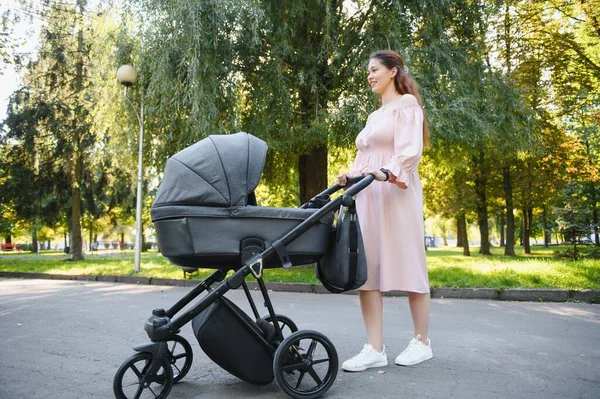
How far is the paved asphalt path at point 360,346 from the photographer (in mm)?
3102

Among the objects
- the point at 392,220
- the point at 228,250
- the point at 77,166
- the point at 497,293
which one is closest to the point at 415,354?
the point at 392,220

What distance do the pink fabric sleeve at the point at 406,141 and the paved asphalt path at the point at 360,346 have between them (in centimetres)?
139

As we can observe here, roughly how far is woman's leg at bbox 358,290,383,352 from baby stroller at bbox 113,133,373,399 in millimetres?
645

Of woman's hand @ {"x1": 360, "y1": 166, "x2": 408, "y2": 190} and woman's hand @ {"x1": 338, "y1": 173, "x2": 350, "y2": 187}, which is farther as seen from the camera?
woman's hand @ {"x1": 338, "y1": 173, "x2": 350, "y2": 187}

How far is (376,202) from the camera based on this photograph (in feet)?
11.8

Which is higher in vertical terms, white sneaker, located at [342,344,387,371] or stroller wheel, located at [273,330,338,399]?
stroller wheel, located at [273,330,338,399]

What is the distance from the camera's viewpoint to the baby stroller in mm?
2742

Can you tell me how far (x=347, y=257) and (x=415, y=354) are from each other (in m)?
1.17

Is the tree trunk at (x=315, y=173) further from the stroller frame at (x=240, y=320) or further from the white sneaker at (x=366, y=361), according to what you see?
the stroller frame at (x=240, y=320)

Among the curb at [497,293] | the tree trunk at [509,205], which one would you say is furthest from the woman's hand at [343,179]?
the tree trunk at [509,205]

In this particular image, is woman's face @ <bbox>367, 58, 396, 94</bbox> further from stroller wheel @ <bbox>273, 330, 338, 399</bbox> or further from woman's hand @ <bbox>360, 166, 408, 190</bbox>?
stroller wheel @ <bbox>273, 330, 338, 399</bbox>

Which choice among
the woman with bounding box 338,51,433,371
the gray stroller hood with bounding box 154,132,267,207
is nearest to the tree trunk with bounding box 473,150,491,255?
the woman with bounding box 338,51,433,371

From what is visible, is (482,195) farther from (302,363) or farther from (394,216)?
(302,363)

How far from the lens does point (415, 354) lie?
3633 mm
